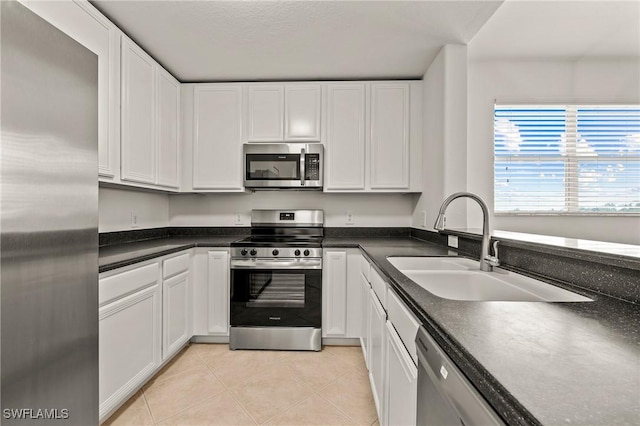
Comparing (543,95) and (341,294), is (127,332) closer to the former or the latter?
(341,294)

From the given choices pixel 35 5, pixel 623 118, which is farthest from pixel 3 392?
pixel 623 118

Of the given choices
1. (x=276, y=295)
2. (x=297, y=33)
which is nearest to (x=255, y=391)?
(x=276, y=295)

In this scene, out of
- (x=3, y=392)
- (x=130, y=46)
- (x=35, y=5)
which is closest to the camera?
(x=3, y=392)

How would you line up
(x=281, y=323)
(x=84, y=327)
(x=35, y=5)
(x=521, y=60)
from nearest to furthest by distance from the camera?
(x=84, y=327)
(x=35, y=5)
(x=281, y=323)
(x=521, y=60)

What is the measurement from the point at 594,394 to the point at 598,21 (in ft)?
10.2

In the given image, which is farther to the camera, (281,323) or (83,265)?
(281,323)

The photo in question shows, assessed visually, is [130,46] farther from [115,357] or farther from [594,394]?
[594,394]

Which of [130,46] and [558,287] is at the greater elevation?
[130,46]

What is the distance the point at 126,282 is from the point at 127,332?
0.30m

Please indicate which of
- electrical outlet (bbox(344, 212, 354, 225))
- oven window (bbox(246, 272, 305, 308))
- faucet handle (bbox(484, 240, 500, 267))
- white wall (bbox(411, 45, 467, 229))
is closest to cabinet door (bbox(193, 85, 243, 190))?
oven window (bbox(246, 272, 305, 308))

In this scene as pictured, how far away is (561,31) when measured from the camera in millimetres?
2518

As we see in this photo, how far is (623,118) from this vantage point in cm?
306

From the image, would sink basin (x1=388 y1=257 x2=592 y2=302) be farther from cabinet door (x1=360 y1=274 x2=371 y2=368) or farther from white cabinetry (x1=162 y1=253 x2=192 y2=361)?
white cabinetry (x1=162 y1=253 x2=192 y2=361)

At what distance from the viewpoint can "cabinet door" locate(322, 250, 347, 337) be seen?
2703mm
